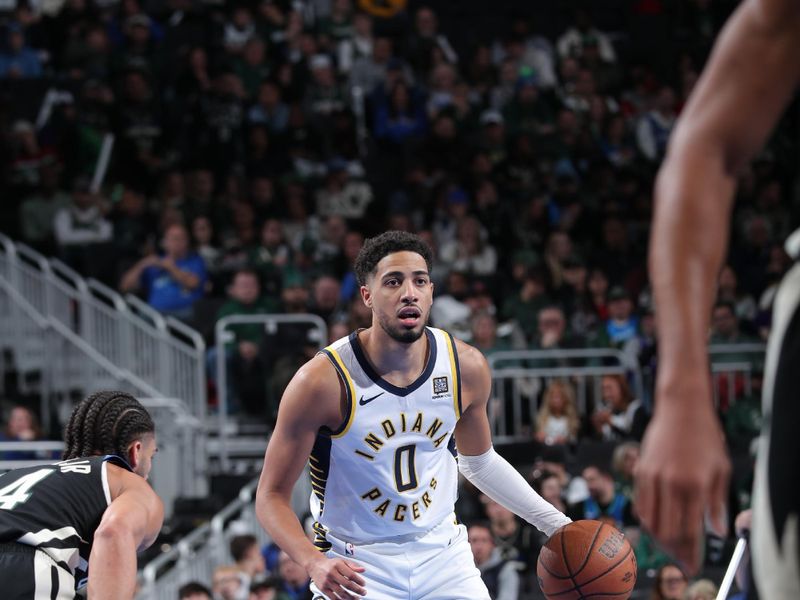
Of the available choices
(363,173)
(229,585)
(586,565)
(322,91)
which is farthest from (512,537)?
(322,91)

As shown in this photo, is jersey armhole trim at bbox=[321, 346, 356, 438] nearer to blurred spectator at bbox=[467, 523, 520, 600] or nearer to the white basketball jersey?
the white basketball jersey

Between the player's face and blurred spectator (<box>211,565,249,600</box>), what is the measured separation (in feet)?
15.4

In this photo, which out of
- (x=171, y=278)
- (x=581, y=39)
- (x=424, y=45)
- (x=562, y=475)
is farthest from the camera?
(x=581, y=39)

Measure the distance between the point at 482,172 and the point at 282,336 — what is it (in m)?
4.27

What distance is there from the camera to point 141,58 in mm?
16562

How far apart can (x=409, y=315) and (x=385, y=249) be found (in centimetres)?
34

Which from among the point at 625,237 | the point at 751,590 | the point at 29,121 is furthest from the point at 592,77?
the point at 751,590

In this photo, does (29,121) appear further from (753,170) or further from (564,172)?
(753,170)

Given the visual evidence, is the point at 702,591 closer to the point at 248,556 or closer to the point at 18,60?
the point at 248,556

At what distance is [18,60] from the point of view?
1680cm

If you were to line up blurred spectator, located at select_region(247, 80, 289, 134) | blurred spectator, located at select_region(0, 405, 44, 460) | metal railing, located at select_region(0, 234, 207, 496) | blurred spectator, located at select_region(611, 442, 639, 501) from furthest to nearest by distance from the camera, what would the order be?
A: blurred spectator, located at select_region(247, 80, 289, 134)
metal railing, located at select_region(0, 234, 207, 496)
blurred spectator, located at select_region(0, 405, 44, 460)
blurred spectator, located at select_region(611, 442, 639, 501)

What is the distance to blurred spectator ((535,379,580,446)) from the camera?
12.1 metres

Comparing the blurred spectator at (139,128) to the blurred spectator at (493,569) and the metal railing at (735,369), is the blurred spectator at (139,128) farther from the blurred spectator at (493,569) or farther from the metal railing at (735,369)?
the blurred spectator at (493,569)

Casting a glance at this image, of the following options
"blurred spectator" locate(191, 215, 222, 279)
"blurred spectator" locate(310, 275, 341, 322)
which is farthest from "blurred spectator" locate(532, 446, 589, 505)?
"blurred spectator" locate(191, 215, 222, 279)
